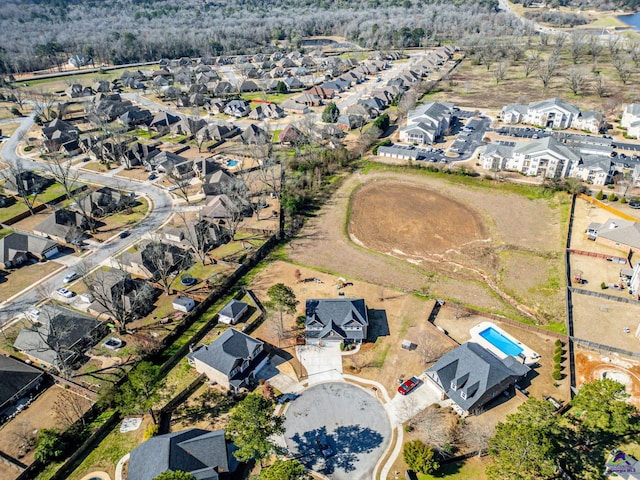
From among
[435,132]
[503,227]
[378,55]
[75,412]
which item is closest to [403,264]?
[503,227]

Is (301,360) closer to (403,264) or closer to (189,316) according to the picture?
(189,316)

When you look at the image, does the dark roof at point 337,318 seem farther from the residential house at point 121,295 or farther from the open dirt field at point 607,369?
the open dirt field at point 607,369

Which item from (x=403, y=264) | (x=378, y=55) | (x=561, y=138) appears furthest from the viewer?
(x=378, y=55)

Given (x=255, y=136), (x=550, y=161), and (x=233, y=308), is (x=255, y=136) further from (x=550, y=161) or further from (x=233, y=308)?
(x=550, y=161)

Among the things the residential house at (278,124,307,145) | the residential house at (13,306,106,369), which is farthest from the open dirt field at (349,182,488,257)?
the residential house at (13,306,106,369)

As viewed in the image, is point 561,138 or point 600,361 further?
point 561,138

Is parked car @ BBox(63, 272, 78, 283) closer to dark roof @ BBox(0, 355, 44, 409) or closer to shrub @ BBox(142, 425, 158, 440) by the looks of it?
dark roof @ BBox(0, 355, 44, 409)

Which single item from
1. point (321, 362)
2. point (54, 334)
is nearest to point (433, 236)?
point (321, 362)

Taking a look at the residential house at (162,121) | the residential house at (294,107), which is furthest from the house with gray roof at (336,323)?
the residential house at (294,107)
